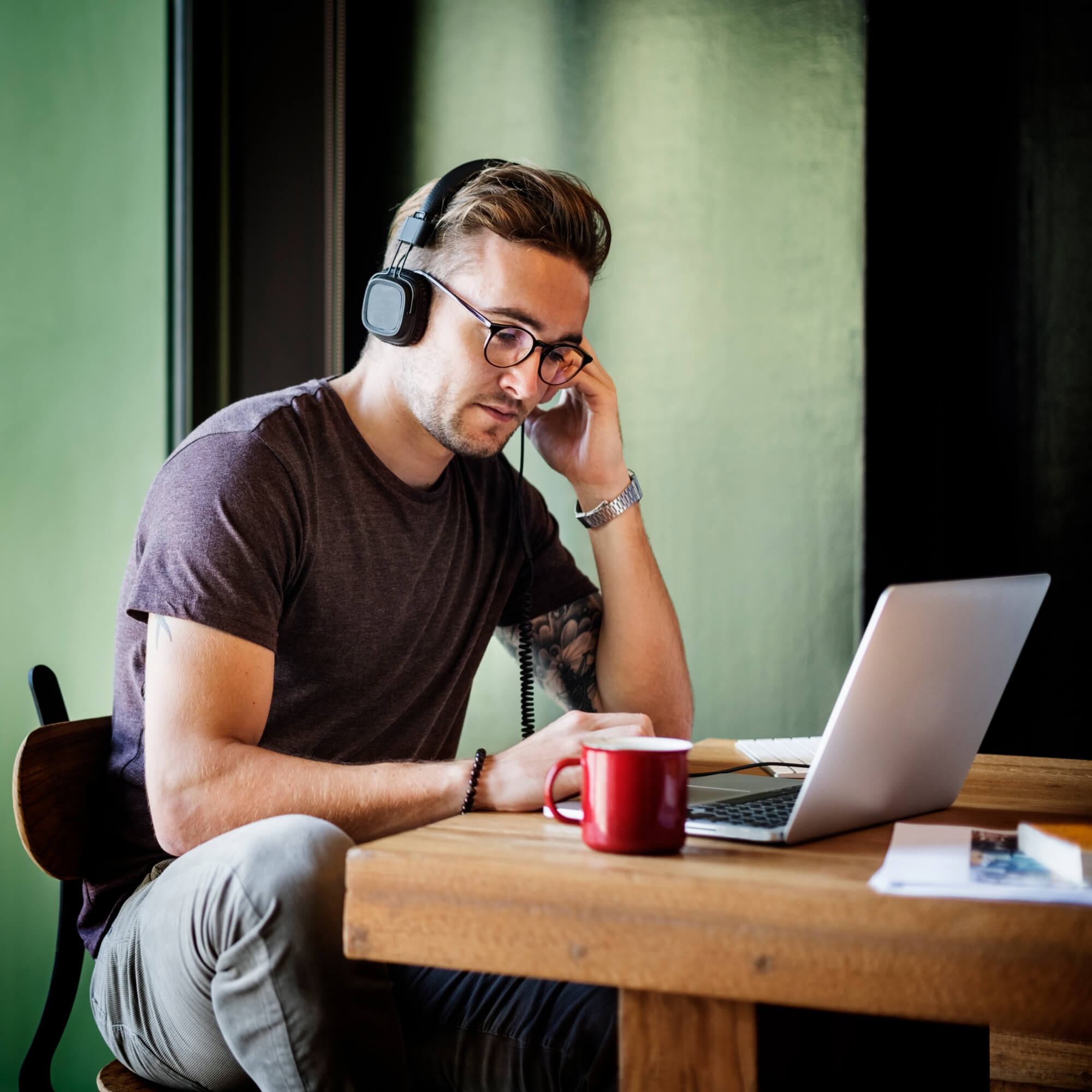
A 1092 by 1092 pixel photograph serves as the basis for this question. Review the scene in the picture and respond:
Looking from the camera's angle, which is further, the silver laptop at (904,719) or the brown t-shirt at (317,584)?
the brown t-shirt at (317,584)

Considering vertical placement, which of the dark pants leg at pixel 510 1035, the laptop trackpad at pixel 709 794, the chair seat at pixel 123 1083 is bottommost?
the chair seat at pixel 123 1083

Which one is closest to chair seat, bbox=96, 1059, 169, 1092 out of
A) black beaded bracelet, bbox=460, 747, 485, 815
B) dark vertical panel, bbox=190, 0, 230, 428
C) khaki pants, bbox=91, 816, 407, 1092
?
khaki pants, bbox=91, 816, 407, 1092

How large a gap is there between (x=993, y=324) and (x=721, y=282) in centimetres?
66

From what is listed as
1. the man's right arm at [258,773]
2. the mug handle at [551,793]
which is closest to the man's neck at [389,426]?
the man's right arm at [258,773]

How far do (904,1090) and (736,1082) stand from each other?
1.04 metres

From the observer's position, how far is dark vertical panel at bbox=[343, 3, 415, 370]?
2631 millimetres

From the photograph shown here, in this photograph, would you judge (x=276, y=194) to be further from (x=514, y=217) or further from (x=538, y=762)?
(x=538, y=762)

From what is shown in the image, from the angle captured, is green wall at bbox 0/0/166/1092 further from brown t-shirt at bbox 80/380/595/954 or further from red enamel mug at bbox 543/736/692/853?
red enamel mug at bbox 543/736/692/853

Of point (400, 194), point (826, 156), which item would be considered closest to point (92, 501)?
point (400, 194)

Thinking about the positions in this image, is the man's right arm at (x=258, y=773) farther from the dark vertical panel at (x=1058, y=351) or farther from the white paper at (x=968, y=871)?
the dark vertical panel at (x=1058, y=351)

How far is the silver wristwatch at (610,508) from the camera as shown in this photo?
1.71 m

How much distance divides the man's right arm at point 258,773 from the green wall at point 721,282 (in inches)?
57.5

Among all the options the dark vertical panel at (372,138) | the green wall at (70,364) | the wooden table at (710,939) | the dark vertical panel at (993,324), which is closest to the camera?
the wooden table at (710,939)

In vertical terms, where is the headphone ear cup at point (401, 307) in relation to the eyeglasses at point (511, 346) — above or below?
above
